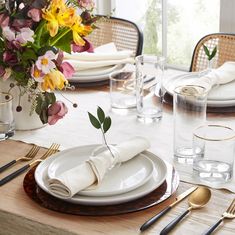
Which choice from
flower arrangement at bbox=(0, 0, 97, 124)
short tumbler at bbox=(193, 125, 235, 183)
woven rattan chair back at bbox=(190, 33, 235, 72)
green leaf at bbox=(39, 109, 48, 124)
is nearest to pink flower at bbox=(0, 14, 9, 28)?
flower arrangement at bbox=(0, 0, 97, 124)

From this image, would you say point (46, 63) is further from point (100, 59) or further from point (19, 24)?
point (100, 59)

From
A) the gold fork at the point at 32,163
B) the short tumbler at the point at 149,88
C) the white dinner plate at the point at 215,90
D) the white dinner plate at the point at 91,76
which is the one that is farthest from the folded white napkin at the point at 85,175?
the white dinner plate at the point at 91,76

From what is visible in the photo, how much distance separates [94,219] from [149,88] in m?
0.63

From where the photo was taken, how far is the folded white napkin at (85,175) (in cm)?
127

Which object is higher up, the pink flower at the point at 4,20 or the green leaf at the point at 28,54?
the pink flower at the point at 4,20

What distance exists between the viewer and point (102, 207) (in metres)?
1.27

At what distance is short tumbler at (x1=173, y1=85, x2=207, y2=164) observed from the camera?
150 cm

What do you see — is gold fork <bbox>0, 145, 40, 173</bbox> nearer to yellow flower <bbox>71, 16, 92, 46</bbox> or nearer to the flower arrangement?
the flower arrangement

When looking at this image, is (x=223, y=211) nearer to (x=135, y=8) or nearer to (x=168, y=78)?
(x=168, y=78)

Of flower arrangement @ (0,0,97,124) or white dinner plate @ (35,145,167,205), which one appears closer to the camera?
white dinner plate @ (35,145,167,205)

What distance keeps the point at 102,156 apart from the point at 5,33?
36 cm

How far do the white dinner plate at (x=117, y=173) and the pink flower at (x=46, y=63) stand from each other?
0.20 m

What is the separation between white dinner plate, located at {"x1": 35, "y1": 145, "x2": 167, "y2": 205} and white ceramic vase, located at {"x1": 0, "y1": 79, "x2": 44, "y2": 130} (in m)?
0.26

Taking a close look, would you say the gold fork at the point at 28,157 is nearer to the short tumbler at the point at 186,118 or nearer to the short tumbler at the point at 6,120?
the short tumbler at the point at 6,120
